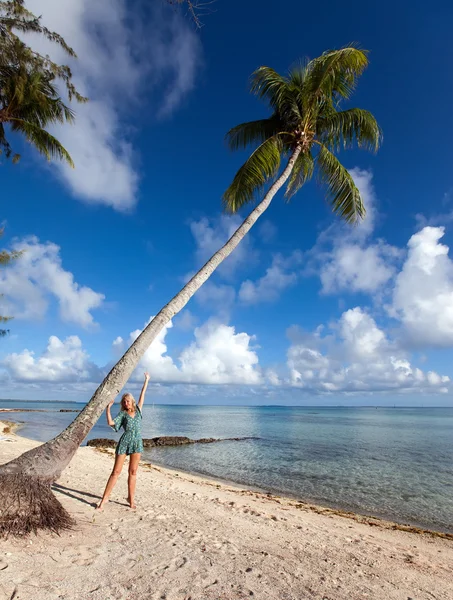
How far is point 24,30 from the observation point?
34.9 feet

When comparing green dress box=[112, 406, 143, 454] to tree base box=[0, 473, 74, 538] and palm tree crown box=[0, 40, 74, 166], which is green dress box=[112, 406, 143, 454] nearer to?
tree base box=[0, 473, 74, 538]

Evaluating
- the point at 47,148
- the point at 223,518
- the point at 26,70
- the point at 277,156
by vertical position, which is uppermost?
the point at 26,70

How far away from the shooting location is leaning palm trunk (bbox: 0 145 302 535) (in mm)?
4715

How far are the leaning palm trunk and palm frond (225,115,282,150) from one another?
26.2ft

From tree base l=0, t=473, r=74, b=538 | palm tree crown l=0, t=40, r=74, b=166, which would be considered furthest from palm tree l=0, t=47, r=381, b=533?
palm tree crown l=0, t=40, r=74, b=166

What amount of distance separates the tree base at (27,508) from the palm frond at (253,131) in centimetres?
1171

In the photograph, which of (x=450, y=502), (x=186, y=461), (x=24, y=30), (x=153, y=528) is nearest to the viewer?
(x=153, y=528)

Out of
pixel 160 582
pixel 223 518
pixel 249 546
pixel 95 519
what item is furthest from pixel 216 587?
pixel 223 518

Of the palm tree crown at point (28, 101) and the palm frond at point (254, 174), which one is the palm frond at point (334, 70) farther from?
the palm tree crown at point (28, 101)

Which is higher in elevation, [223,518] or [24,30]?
[24,30]

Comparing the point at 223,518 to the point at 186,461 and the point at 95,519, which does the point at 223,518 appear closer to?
the point at 95,519

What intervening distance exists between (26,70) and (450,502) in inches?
819

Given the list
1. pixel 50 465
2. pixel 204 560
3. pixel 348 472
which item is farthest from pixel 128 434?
pixel 348 472

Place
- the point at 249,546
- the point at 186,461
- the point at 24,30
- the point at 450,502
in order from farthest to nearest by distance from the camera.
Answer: the point at 186,461
the point at 450,502
the point at 24,30
the point at 249,546
